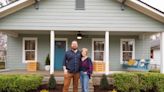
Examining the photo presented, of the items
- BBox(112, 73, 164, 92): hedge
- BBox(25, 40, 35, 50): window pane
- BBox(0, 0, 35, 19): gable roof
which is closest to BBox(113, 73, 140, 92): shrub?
BBox(112, 73, 164, 92): hedge

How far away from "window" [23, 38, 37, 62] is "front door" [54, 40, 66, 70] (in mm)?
1316

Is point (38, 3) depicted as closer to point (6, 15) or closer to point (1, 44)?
point (6, 15)

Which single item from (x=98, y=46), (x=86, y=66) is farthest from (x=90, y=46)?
(x=86, y=66)

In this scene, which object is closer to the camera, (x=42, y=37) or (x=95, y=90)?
(x=95, y=90)

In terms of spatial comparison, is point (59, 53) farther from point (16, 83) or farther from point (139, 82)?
point (139, 82)

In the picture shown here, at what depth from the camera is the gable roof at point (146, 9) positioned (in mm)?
16422

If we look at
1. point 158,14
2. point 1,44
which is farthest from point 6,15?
point 1,44

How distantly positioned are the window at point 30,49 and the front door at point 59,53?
1.32 meters

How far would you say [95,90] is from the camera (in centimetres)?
1452

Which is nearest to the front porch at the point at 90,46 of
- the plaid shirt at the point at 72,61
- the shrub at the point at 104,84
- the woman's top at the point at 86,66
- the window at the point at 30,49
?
the window at the point at 30,49

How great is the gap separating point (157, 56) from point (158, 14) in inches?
1045

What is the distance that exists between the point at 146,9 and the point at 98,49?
521 centimetres

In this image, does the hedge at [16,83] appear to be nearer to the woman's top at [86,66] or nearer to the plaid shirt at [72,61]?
the plaid shirt at [72,61]

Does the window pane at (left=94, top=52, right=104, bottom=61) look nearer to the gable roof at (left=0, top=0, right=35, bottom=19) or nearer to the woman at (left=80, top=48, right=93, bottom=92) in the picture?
the gable roof at (left=0, top=0, right=35, bottom=19)
